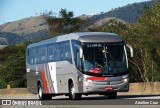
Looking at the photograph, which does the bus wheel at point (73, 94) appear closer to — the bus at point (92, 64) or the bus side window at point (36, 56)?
the bus at point (92, 64)

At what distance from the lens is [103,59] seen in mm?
31781

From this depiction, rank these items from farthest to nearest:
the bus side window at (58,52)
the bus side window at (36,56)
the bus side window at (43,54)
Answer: the bus side window at (36,56) → the bus side window at (43,54) → the bus side window at (58,52)

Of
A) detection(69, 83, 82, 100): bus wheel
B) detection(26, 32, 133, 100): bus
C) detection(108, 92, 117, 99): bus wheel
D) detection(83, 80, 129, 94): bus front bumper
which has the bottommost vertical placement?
detection(108, 92, 117, 99): bus wheel

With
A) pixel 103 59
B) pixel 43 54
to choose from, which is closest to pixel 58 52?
pixel 43 54

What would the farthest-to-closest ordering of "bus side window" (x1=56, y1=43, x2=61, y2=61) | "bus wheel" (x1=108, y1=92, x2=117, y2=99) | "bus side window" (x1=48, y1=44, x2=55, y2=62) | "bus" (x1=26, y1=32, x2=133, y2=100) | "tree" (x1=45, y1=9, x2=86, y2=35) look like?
"tree" (x1=45, y1=9, x2=86, y2=35), "bus side window" (x1=48, y1=44, x2=55, y2=62), "bus side window" (x1=56, y1=43, x2=61, y2=61), "bus wheel" (x1=108, y1=92, x2=117, y2=99), "bus" (x1=26, y1=32, x2=133, y2=100)

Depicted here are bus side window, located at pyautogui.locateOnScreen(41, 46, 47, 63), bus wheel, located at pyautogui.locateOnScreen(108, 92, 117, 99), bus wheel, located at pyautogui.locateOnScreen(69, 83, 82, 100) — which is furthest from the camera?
bus side window, located at pyautogui.locateOnScreen(41, 46, 47, 63)

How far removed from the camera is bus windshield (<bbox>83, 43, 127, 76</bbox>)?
31516 millimetres

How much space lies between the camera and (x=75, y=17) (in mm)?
117312

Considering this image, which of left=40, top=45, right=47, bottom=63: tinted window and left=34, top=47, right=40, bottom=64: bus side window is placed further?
left=34, top=47, right=40, bottom=64: bus side window

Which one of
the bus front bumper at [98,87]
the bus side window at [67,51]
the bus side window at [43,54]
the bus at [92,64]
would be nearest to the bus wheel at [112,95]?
the bus at [92,64]

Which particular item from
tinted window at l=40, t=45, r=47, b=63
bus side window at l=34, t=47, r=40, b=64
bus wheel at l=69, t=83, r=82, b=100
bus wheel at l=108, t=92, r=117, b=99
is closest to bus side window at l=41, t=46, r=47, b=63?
tinted window at l=40, t=45, r=47, b=63

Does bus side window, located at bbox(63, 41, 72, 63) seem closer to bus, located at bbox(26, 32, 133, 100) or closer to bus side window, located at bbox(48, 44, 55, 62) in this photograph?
bus, located at bbox(26, 32, 133, 100)

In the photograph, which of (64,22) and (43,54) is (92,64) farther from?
(64,22)

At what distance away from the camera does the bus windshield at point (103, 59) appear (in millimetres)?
31516
